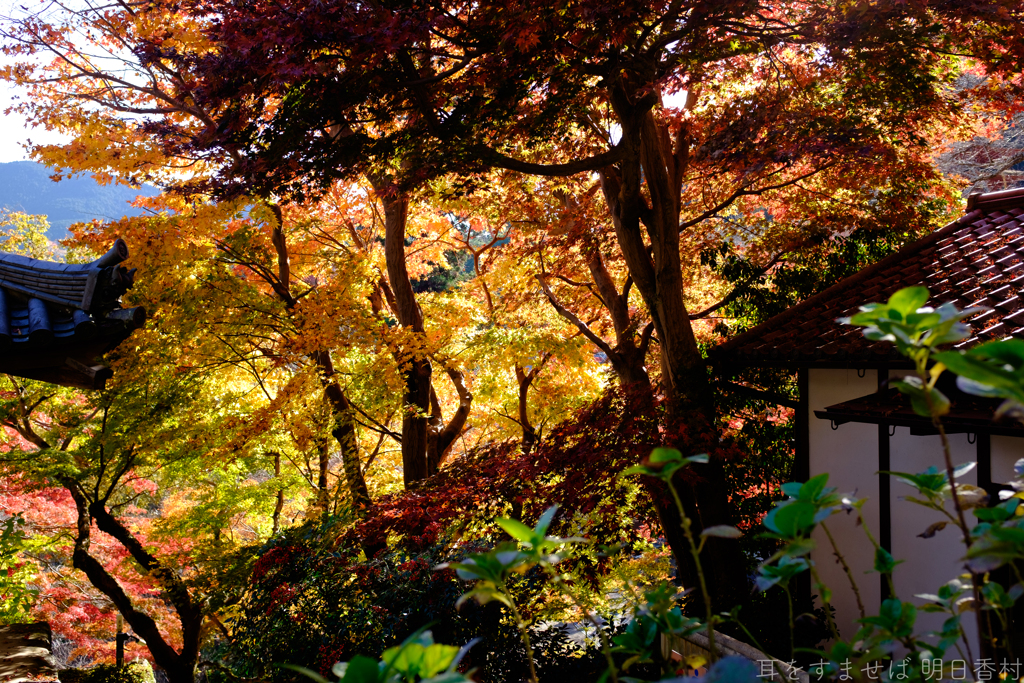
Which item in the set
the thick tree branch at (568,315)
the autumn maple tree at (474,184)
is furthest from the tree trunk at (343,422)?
the thick tree branch at (568,315)

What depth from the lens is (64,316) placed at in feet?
11.5

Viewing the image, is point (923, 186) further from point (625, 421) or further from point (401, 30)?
point (401, 30)

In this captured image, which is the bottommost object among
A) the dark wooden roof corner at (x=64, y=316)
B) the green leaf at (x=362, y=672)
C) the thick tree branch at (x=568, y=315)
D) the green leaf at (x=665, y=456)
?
the green leaf at (x=362, y=672)

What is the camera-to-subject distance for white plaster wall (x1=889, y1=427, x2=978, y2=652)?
4418mm

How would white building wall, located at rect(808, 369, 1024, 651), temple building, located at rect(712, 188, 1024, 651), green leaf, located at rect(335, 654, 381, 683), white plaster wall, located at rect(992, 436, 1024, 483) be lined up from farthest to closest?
white building wall, located at rect(808, 369, 1024, 651), temple building, located at rect(712, 188, 1024, 651), white plaster wall, located at rect(992, 436, 1024, 483), green leaf, located at rect(335, 654, 381, 683)

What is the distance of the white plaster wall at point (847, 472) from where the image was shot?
5.22 meters

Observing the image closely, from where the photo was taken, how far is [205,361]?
8.95m

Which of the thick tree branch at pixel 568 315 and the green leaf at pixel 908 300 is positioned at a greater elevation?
the thick tree branch at pixel 568 315

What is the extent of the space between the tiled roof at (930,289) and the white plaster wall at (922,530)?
2.38ft

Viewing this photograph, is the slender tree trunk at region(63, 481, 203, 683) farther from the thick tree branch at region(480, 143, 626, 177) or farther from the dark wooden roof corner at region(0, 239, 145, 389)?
the thick tree branch at region(480, 143, 626, 177)

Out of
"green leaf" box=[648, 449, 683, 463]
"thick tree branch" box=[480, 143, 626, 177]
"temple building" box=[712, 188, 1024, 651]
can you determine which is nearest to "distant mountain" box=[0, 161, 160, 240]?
"thick tree branch" box=[480, 143, 626, 177]

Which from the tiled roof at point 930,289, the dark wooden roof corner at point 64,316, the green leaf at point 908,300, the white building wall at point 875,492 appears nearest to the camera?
the green leaf at point 908,300

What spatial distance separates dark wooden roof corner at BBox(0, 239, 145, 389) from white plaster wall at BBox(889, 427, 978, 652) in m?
5.15

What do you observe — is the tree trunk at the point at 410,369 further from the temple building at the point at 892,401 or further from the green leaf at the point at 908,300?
the green leaf at the point at 908,300
